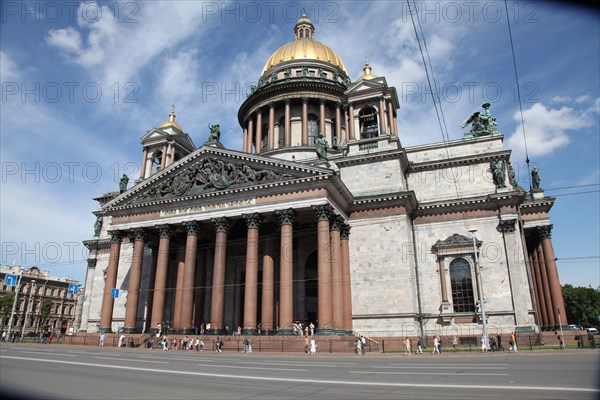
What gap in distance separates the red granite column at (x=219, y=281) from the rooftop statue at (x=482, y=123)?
23.8m

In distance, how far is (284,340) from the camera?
1118 inches

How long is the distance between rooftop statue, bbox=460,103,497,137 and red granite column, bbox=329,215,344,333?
15835mm

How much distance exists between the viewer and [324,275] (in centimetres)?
3014

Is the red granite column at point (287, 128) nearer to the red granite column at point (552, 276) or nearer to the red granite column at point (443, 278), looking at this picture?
the red granite column at point (443, 278)

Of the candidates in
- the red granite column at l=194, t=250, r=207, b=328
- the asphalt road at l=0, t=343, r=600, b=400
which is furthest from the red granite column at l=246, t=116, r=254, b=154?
the asphalt road at l=0, t=343, r=600, b=400

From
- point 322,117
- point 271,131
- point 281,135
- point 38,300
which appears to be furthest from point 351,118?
point 38,300

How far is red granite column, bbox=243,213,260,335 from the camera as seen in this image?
3046 centimetres

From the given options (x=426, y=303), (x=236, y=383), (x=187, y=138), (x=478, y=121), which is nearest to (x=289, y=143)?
(x=187, y=138)

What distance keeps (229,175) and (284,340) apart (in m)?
14.2

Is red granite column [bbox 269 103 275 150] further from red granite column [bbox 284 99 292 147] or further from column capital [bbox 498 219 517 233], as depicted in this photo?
column capital [bbox 498 219 517 233]

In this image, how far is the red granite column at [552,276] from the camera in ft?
114

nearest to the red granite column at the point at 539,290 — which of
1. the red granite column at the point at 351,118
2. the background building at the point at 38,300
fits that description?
the red granite column at the point at 351,118

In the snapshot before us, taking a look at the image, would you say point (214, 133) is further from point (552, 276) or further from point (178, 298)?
point (552, 276)

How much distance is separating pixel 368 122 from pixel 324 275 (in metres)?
17.8
